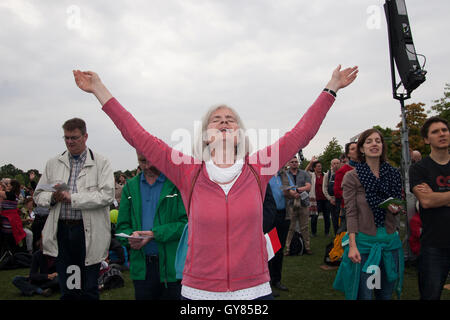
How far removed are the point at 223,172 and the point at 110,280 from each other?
5141mm

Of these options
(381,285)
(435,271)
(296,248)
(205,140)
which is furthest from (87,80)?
(296,248)

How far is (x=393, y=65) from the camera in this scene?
689cm

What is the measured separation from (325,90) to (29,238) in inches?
364

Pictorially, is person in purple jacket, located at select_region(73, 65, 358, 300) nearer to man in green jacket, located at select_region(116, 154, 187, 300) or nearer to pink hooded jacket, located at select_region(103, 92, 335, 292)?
pink hooded jacket, located at select_region(103, 92, 335, 292)

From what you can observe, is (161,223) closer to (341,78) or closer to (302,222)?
(341,78)

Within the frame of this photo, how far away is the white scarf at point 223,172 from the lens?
1.96 metres

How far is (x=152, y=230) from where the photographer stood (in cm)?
322

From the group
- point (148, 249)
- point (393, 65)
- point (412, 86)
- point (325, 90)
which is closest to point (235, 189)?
point (325, 90)

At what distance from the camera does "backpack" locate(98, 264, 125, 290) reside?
6133mm

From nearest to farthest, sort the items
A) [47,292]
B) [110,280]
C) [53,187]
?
[53,187] → [47,292] → [110,280]

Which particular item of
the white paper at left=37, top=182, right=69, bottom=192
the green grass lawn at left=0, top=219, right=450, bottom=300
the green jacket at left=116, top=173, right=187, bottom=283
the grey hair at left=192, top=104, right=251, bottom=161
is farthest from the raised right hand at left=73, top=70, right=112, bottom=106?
the green grass lawn at left=0, top=219, right=450, bottom=300

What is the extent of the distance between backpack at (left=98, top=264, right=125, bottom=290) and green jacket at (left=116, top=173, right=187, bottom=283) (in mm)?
3213

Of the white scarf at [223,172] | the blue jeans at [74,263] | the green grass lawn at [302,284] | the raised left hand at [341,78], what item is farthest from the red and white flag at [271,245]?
the green grass lawn at [302,284]
